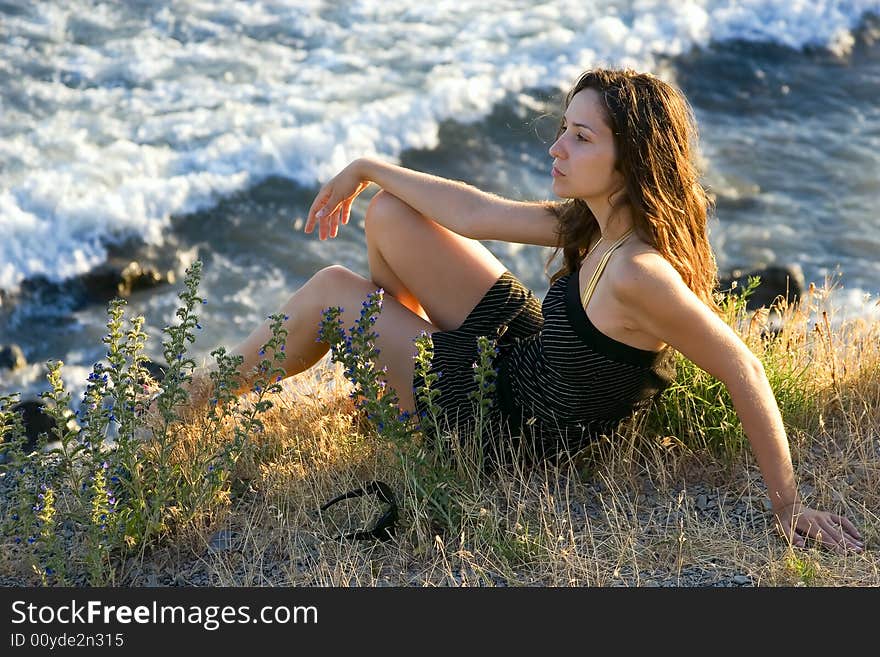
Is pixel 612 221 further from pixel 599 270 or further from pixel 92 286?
pixel 92 286

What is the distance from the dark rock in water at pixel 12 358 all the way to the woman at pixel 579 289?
3233 millimetres

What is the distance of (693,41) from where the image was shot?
11141 millimetres

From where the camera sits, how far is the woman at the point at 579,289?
3.14 metres

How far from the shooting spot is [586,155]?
3322mm

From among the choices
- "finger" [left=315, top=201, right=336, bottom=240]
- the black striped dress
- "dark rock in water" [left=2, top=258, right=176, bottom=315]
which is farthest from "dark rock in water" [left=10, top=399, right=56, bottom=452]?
the black striped dress

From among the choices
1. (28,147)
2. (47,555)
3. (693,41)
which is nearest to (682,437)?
(47,555)

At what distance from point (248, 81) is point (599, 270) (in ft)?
24.2

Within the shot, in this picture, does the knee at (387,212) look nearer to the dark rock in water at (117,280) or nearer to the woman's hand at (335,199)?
the woman's hand at (335,199)

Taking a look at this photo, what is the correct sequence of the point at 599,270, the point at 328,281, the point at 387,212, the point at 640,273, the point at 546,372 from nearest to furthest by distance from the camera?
the point at 640,273 → the point at 599,270 → the point at 546,372 → the point at 328,281 → the point at 387,212

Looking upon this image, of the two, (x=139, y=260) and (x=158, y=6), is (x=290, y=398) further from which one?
(x=158, y=6)

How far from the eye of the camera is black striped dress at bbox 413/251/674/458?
3365mm

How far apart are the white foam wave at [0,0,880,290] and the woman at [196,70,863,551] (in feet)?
13.8

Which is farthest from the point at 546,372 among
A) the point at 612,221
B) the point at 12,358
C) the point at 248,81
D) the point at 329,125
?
the point at 248,81

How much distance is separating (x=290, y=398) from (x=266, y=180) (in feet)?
15.5
